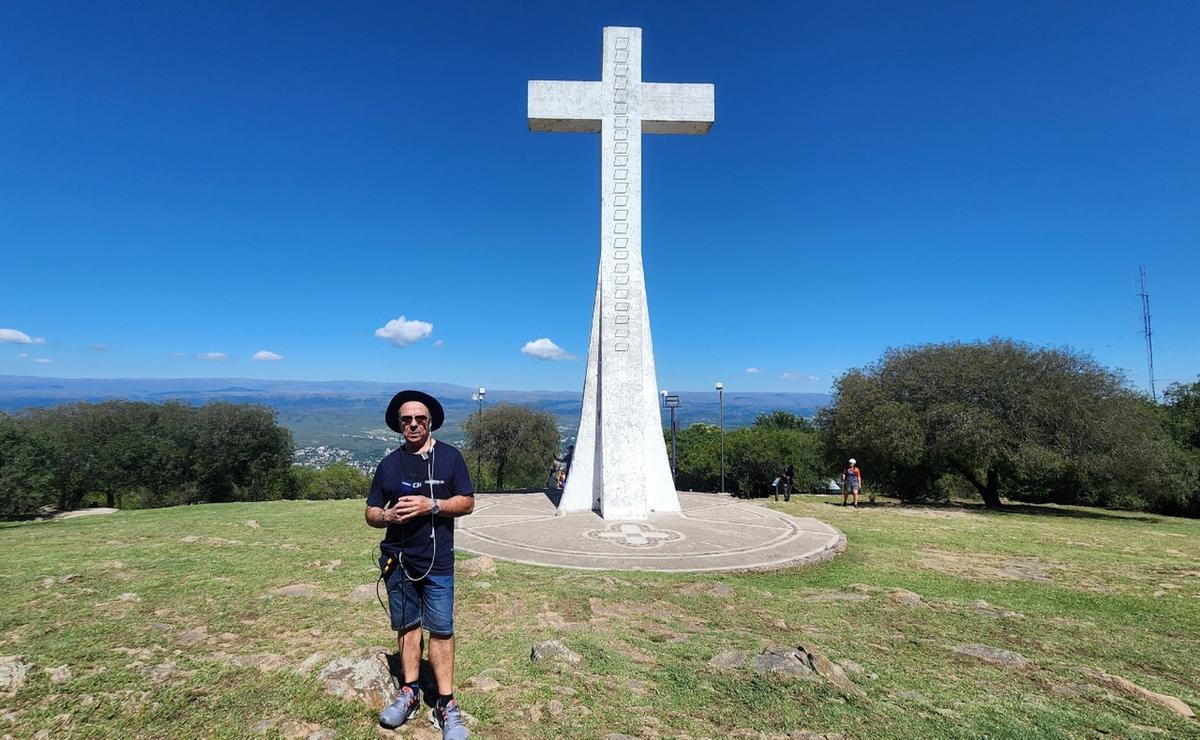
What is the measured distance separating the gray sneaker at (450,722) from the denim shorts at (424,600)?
0.40m

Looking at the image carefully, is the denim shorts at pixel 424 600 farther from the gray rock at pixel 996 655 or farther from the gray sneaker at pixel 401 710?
the gray rock at pixel 996 655

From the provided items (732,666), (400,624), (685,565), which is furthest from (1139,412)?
(400,624)

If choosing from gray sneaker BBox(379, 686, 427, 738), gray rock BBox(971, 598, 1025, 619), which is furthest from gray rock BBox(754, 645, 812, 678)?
gray rock BBox(971, 598, 1025, 619)

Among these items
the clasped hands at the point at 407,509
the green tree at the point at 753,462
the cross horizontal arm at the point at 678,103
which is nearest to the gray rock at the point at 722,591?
the clasped hands at the point at 407,509

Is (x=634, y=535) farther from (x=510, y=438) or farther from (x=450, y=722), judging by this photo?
(x=510, y=438)

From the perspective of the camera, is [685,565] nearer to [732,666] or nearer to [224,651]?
[732,666]

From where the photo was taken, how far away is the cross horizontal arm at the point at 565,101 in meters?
13.0

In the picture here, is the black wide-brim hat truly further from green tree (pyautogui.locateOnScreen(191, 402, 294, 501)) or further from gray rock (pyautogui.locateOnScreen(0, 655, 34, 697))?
green tree (pyautogui.locateOnScreen(191, 402, 294, 501))

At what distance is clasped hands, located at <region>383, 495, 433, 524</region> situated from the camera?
3.15 metres

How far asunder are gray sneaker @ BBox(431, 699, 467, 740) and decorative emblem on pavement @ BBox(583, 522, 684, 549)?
6.62 m

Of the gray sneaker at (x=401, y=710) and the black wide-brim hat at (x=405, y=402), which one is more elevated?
the black wide-brim hat at (x=405, y=402)

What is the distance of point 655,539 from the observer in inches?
407

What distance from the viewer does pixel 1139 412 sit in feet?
55.9

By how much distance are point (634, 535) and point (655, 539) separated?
521mm
